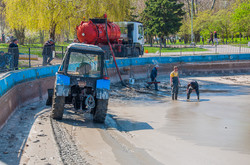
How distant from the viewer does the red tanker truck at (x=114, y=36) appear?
2547cm

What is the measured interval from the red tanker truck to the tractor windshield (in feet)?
32.4

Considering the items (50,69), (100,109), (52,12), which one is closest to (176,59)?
(52,12)

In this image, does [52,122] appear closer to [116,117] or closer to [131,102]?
[116,117]

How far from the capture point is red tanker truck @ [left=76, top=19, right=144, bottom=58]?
25469 millimetres

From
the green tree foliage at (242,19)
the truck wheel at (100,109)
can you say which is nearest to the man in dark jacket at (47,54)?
the truck wheel at (100,109)

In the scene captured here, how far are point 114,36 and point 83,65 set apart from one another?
16337 millimetres

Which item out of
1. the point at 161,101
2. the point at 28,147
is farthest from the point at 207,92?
the point at 28,147

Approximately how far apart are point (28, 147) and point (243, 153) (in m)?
5.01

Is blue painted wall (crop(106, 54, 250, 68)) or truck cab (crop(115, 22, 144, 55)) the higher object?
truck cab (crop(115, 22, 144, 55))

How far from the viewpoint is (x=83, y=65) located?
38.4 feet

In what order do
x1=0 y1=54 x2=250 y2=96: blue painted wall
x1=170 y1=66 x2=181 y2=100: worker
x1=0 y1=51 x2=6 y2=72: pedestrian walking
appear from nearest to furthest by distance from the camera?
x1=0 y1=54 x2=250 y2=96: blue painted wall, x1=0 y1=51 x2=6 y2=72: pedestrian walking, x1=170 y1=66 x2=181 y2=100: worker

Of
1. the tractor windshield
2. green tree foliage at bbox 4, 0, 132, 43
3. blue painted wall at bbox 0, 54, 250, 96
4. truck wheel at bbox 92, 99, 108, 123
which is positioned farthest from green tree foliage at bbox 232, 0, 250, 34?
truck wheel at bbox 92, 99, 108, 123

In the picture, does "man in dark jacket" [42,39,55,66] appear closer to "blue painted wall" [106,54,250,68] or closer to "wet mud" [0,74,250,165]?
"wet mud" [0,74,250,165]

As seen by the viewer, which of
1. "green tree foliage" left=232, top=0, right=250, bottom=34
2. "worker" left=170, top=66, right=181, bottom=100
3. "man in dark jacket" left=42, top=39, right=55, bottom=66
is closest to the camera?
"man in dark jacket" left=42, top=39, right=55, bottom=66
